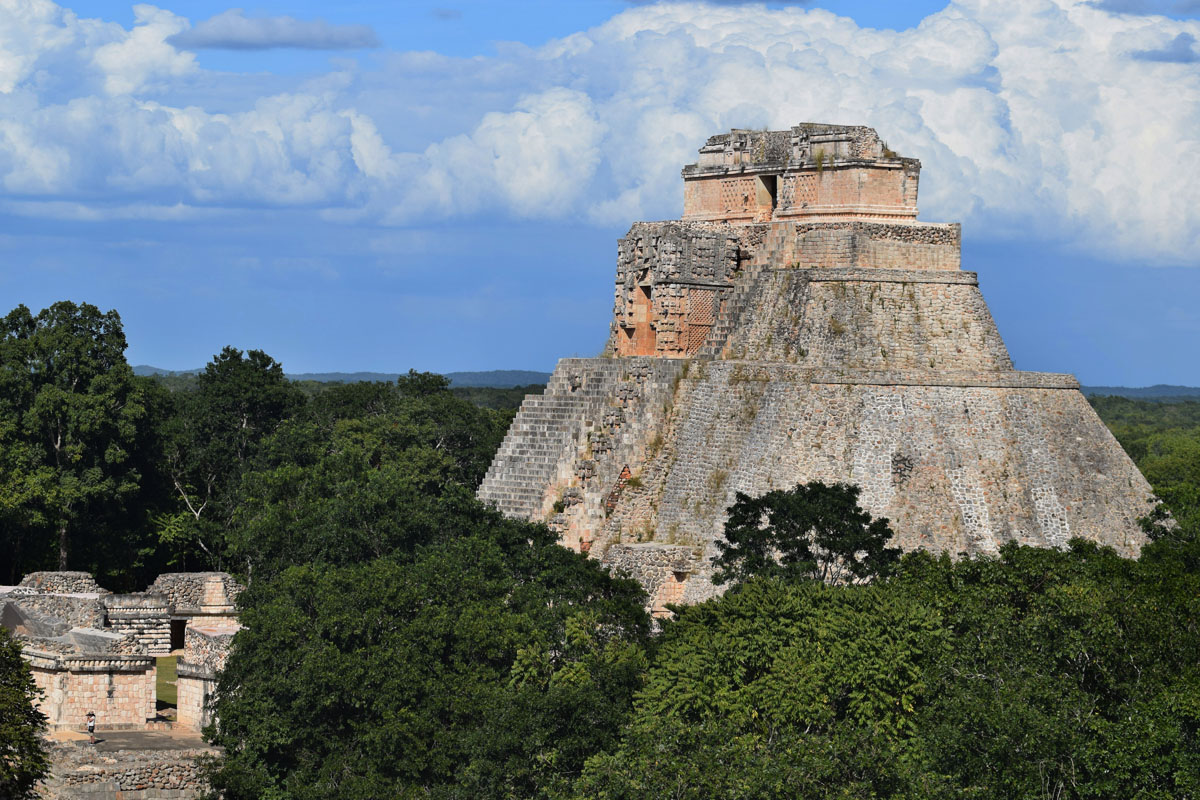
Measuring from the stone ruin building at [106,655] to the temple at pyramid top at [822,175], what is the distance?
1424cm

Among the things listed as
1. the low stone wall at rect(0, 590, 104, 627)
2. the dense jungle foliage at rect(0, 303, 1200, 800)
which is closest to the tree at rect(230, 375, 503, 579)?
the dense jungle foliage at rect(0, 303, 1200, 800)

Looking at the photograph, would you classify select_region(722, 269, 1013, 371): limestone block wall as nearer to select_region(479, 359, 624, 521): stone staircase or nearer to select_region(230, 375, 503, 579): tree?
select_region(479, 359, 624, 521): stone staircase

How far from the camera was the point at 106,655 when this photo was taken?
33.0 m

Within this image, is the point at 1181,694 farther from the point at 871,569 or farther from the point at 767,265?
the point at 767,265

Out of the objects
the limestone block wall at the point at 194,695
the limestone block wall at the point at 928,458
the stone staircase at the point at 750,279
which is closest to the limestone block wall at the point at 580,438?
the stone staircase at the point at 750,279

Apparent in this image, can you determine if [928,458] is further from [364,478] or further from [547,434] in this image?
[364,478]

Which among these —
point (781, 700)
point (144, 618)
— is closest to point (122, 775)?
point (144, 618)

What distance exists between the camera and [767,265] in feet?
124

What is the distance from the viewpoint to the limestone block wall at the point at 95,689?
32.6m

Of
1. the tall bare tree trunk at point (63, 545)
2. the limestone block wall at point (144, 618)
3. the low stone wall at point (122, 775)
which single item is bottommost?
the low stone wall at point (122, 775)

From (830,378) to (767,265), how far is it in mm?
4240

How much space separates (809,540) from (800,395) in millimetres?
3525

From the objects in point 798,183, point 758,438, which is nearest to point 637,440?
point 758,438

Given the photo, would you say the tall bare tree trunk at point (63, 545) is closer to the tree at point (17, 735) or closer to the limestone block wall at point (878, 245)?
the tree at point (17, 735)
